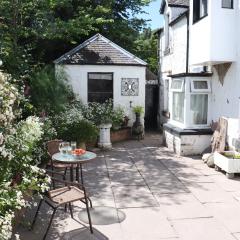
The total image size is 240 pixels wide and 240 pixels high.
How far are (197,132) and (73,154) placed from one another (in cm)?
610

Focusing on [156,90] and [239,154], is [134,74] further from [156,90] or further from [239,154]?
[239,154]

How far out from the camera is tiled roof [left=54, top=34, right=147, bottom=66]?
591 inches

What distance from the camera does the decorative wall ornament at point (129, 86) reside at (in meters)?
15.5

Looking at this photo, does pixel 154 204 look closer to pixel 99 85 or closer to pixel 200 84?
pixel 200 84

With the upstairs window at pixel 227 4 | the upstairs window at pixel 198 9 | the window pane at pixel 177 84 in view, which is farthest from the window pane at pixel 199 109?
the upstairs window at pixel 227 4

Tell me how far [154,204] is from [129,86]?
913 centimetres

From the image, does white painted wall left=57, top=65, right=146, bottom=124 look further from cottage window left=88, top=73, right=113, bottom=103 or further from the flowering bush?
the flowering bush

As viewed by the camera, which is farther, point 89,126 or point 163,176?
point 89,126

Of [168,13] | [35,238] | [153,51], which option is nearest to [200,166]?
[35,238]

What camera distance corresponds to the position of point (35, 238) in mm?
5465

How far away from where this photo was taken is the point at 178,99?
510 inches

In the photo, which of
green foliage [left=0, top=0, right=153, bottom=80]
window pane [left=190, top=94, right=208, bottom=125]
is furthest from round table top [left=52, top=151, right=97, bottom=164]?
window pane [left=190, top=94, right=208, bottom=125]

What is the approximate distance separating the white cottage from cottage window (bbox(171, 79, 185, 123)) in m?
2.70

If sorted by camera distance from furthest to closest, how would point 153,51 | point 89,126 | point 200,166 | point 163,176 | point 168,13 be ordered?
point 153,51, point 168,13, point 89,126, point 200,166, point 163,176
